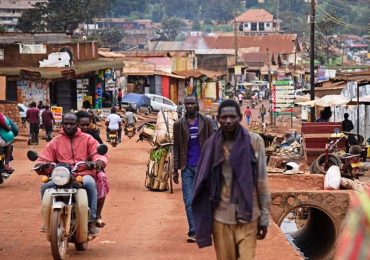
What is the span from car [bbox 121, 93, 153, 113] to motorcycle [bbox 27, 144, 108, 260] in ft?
132

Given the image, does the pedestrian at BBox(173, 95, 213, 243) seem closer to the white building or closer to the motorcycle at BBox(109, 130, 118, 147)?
the motorcycle at BBox(109, 130, 118, 147)

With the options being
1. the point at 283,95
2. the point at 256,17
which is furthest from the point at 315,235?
the point at 256,17

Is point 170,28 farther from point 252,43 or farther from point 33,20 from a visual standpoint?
point 33,20

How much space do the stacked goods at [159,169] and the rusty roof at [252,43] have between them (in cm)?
8559

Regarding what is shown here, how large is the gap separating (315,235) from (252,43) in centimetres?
8813

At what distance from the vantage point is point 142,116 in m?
47.8

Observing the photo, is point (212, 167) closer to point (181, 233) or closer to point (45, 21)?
point (181, 233)

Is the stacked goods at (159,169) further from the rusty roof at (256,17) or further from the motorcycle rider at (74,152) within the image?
the rusty roof at (256,17)

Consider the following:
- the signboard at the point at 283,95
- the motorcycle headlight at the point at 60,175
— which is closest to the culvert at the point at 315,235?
the motorcycle headlight at the point at 60,175

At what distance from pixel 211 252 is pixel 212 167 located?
11.1ft

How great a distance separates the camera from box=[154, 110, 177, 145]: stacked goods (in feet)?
51.3

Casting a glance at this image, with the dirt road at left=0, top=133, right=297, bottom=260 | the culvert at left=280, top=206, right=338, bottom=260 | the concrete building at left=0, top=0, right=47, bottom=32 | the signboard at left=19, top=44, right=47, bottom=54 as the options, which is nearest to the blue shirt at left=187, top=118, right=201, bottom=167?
the dirt road at left=0, top=133, right=297, bottom=260

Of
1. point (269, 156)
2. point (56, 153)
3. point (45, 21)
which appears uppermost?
point (45, 21)

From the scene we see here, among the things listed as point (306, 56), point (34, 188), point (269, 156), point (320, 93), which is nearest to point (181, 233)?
point (34, 188)
